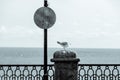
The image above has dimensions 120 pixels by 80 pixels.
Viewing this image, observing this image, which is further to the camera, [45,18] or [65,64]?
[45,18]

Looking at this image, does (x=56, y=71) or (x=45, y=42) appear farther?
(x=45, y=42)

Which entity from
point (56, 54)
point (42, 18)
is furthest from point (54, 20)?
point (56, 54)

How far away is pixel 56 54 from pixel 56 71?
20.6 inches

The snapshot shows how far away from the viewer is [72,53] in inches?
489

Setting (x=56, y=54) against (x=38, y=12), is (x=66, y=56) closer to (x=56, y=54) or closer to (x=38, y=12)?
(x=56, y=54)

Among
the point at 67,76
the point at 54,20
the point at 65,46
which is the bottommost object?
the point at 67,76

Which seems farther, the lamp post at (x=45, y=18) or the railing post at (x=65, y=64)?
the lamp post at (x=45, y=18)

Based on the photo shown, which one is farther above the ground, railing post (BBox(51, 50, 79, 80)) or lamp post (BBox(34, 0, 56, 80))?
lamp post (BBox(34, 0, 56, 80))

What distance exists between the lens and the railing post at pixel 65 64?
1241 centimetres

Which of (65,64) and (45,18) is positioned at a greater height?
(45,18)

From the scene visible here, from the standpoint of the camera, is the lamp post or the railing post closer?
the railing post

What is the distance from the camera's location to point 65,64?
40.9 ft

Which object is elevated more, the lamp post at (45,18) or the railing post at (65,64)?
the lamp post at (45,18)

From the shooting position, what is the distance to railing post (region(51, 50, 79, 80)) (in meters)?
12.4
